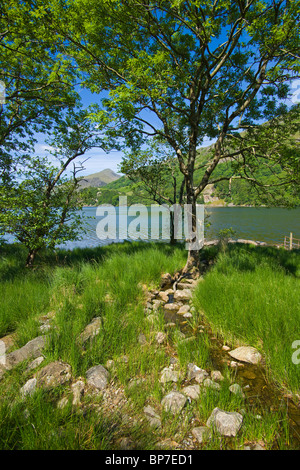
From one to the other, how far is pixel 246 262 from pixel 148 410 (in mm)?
6097

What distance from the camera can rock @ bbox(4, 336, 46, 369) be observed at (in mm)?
2627

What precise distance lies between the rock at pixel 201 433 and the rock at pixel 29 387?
5.92 ft

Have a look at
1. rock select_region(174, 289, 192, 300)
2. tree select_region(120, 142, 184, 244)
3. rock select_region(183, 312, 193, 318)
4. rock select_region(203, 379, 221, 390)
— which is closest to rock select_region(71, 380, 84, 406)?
rock select_region(203, 379, 221, 390)

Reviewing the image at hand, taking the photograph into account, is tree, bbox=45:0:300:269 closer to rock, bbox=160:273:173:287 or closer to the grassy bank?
rock, bbox=160:273:173:287

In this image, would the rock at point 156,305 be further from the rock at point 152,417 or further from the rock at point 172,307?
the rock at point 152,417

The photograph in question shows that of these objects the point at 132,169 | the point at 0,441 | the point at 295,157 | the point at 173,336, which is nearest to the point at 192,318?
the point at 173,336

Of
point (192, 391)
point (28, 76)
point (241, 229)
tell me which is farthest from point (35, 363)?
point (241, 229)

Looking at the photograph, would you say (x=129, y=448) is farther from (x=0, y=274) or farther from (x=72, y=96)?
(x=72, y=96)

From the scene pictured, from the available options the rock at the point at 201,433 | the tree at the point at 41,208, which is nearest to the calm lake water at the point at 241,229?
the tree at the point at 41,208

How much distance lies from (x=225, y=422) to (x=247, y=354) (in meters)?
1.36

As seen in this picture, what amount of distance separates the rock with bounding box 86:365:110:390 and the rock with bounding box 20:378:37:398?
62 centimetres

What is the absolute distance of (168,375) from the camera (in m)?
2.65

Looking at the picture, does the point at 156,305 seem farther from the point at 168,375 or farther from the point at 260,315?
the point at 260,315

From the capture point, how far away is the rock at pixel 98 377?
7.92 ft
